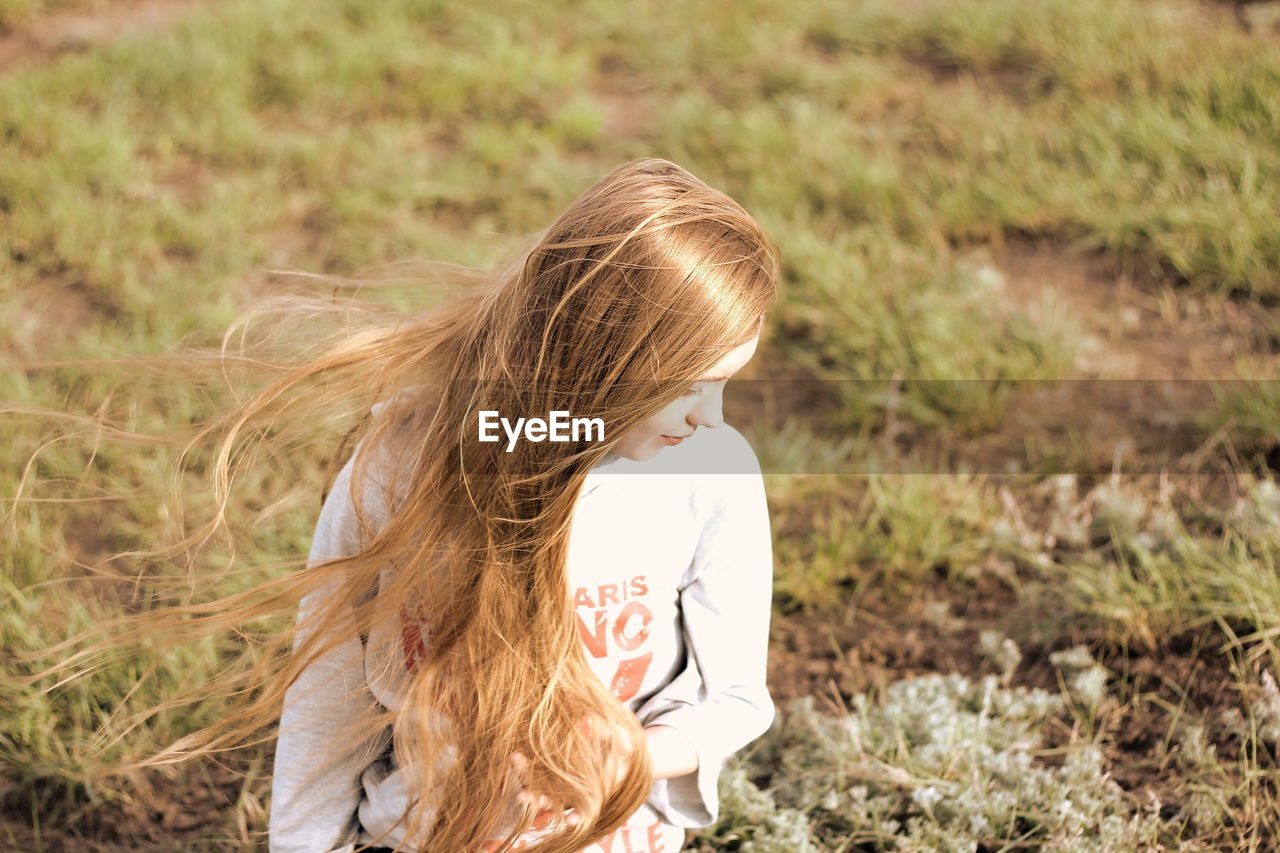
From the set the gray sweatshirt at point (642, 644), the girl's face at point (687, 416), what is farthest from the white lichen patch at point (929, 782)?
the girl's face at point (687, 416)

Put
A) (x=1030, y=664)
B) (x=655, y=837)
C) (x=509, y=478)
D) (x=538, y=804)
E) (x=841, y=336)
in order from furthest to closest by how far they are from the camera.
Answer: (x=841, y=336) < (x=1030, y=664) < (x=655, y=837) < (x=538, y=804) < (x=509, y=478)

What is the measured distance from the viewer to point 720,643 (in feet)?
5.92

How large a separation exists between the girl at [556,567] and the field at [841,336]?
348 millimetres

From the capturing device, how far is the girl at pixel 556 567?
1.47m

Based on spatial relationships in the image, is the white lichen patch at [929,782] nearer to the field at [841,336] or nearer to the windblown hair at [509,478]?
the field at [841,336]

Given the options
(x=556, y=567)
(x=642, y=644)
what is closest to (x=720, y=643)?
(x=642, y=644)

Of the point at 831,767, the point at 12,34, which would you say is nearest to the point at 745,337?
the point at 831,767

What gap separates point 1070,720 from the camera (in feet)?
7.95

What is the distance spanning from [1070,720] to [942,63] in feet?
10.3

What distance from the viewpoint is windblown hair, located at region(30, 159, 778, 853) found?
1.45 m

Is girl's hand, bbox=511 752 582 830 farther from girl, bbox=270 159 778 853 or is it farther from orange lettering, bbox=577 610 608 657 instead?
orange lettering, bbox=577 610 608 657

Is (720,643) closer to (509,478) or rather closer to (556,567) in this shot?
(556,567)

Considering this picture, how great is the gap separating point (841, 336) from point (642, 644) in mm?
1831

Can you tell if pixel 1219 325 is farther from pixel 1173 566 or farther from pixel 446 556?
pixel 446 556
